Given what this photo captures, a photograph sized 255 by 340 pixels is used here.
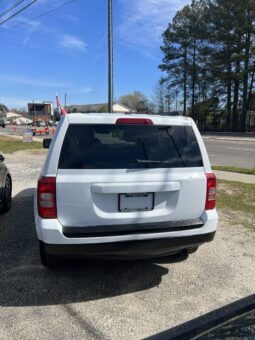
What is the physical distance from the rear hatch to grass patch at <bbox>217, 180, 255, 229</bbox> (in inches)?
107

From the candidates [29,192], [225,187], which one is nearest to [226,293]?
[225,187]

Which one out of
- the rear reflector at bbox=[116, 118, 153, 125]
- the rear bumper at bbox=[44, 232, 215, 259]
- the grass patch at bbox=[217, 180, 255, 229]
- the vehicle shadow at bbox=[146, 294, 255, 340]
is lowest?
the grass patch at bbox=[217, 180, 255, 229]

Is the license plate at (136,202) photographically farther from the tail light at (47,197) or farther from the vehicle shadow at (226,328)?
the vehicle shadow at (226,328)

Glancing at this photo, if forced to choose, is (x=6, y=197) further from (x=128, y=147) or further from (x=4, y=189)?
(x=128, y=147)

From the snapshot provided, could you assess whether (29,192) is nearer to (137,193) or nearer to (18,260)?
(18,260)

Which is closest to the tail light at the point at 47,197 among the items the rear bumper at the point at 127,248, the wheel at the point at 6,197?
the rear bumper at the point at 127,248

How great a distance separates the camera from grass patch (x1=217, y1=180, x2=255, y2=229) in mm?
6133

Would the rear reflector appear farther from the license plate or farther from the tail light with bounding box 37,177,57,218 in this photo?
the tail light with bounding box 37,177,57,218

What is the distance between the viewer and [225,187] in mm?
8656

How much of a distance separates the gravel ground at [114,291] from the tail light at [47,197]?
89 centimetres

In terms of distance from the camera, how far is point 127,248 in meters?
3.29

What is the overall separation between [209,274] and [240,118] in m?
43.4

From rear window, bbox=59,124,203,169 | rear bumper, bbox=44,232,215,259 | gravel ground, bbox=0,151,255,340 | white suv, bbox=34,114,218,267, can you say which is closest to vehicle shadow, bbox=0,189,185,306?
gravel ground, bbox=0,151,255,340

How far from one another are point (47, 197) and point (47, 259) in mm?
801
